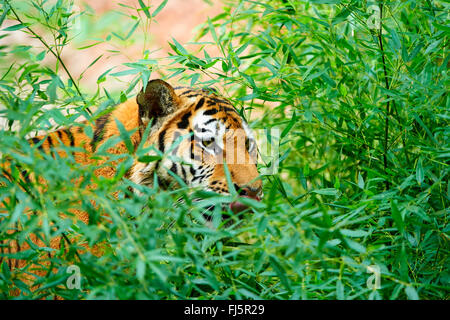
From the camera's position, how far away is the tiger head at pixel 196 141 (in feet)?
7.65

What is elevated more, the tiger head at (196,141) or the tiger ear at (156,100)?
the tiger ear at (156,100)

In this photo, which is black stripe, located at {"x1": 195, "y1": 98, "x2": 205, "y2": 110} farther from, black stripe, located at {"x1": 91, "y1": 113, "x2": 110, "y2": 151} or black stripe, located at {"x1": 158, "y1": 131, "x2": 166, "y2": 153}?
black stripe, located at {"x1": 91, "y1": 113, "x2": 110, "y2": 151}

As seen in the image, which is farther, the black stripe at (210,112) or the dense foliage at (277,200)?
the black stripe at (210,112)

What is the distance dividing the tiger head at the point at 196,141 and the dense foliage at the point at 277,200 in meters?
0.10

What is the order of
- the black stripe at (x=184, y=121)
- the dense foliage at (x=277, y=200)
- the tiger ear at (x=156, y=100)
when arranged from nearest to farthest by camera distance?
the dense foliage at (x=277, y=200) → the tiger ear at (x=156, y=100) → the black stripe at (x=184, y=121)

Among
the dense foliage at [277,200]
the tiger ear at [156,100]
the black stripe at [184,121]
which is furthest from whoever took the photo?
the black stripe at [184,121]

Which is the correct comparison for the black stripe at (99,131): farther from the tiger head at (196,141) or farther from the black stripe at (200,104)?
the black stripe at (200,104)

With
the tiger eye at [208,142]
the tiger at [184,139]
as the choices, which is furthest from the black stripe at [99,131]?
the tiger eye at [208,142]

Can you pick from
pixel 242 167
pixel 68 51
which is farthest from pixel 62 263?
pixel 68 51

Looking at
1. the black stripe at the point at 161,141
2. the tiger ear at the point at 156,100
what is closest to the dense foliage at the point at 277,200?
the tiger ear at the point at 156,100

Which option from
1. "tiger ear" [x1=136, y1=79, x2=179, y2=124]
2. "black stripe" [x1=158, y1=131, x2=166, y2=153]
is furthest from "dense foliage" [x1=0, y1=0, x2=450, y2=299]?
"black stripe" [x1=158, y1=131, x2=166, y2=153]

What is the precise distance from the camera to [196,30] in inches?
130
